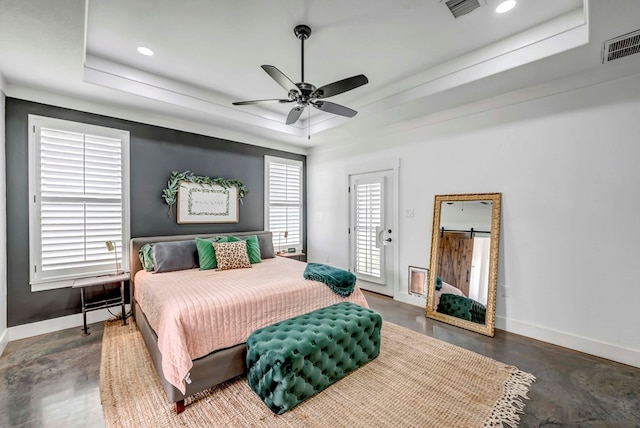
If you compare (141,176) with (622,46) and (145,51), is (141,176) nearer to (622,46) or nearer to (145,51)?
(145,51)

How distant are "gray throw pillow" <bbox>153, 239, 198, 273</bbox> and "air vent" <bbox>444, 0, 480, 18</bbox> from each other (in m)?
3.84

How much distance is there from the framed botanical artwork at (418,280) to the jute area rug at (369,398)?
4.43ft

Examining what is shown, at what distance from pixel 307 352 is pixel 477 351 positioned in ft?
6.37

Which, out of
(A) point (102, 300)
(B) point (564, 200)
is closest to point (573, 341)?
(B) point (564, 200)

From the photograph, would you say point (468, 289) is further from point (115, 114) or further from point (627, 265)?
point (115, 114)

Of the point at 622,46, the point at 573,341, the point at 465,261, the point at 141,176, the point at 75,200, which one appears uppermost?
the point at 622,46

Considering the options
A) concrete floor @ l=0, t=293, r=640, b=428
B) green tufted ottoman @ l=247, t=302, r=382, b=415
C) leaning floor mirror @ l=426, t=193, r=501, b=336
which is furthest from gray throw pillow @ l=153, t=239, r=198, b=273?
leaning floor mirror @ l=426, t=193, r=501, b=336

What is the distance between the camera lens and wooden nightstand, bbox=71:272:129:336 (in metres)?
3.20

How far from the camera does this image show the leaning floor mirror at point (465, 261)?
10.9 feet

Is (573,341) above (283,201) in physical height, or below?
below

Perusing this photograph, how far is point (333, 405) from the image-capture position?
203 centimetres

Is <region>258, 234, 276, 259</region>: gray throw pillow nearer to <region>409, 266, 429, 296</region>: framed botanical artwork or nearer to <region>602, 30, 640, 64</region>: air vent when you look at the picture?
<region>409, 266, 429, 296</region>: framed botanical artwork

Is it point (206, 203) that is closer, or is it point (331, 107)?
point (331, 107)

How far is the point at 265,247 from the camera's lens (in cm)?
457
